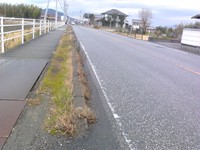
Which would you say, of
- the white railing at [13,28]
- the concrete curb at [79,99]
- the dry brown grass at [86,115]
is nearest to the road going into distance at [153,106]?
the dry brown grass at [86,115]

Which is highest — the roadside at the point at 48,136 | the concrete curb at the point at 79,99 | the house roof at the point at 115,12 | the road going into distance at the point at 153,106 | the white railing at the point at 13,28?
the house roof at the point at 115,12

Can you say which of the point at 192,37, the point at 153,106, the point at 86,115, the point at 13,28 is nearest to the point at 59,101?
the point at 86,115

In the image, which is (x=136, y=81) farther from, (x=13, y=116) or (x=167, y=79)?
(x=13, y=116)

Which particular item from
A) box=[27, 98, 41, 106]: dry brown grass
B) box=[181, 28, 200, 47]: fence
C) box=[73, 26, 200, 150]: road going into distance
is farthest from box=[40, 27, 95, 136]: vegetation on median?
box=[181, 28, 200, 47]: fence

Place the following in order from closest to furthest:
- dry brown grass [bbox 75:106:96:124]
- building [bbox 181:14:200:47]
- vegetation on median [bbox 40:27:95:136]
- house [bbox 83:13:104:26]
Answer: vegetation on median [bbox 40:27:95:136] < dry brown grass [bbox 75:106:96:124] < building [bbox 181:14:200:47] < house [bbox 83:13:104:26]

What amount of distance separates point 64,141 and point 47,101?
178 cm

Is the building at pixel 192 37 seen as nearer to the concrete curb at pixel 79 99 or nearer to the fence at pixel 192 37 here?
the fence at pixel 192 37

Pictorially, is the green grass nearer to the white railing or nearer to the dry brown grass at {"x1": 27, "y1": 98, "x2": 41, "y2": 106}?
the dry brown grass at {"x1": 27, "y1": 98, "x2": 41, "y2": 106}

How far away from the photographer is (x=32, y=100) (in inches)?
211

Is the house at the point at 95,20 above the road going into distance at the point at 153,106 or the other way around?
above

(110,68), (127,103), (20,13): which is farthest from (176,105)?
(20,13)

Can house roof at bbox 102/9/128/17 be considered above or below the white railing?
above

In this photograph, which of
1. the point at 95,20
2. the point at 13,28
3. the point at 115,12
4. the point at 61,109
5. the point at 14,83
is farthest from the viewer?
the point at 95,20

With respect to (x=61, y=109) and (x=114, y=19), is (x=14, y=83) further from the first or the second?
(x=114, y=19)
